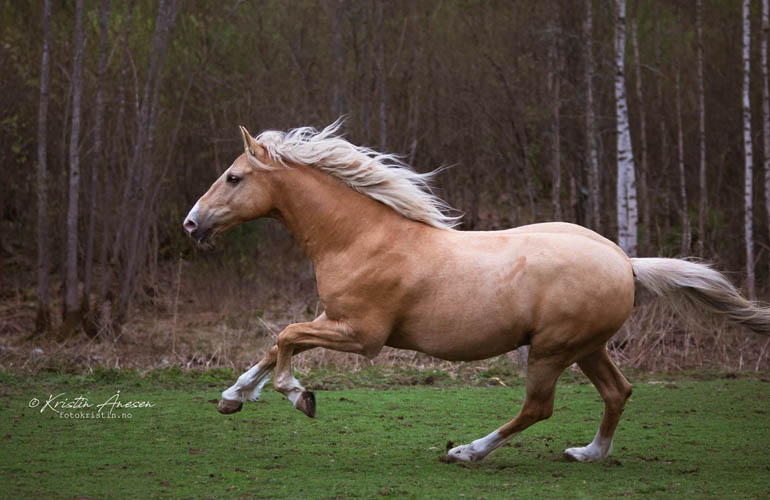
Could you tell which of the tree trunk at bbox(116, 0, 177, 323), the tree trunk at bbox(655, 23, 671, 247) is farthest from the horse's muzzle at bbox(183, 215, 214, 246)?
the tree trunk at bbox(655, 23, 671, 247)

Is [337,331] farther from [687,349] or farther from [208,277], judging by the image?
[208,277]

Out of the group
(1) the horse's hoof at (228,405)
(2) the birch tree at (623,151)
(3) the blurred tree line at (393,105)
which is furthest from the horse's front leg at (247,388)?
(2) the birch tree at (623,151)

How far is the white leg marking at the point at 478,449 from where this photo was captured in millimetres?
5711

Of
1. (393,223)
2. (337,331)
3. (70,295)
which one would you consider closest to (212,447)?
(337,331)

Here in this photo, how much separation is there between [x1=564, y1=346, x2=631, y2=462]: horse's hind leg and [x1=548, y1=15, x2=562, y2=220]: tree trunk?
7654 mm

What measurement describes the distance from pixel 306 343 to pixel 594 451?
2095 millimetres

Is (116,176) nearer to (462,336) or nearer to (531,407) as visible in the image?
(462,336)

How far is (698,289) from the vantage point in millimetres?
5941

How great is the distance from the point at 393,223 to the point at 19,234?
12759mm

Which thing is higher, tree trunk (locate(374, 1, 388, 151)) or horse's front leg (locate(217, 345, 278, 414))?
tree trunk (locate(374, 1, 388, 151))

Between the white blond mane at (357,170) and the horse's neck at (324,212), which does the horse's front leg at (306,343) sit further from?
the white blond mane at (357,170)

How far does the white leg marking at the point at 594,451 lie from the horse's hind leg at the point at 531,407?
386 millimetres

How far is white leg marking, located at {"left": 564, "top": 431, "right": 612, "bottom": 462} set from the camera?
230 inches

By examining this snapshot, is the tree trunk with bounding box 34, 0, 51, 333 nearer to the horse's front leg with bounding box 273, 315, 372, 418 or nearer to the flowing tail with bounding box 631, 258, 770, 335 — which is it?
the horse's front leg with bounding box 273, 315, 372, 418
